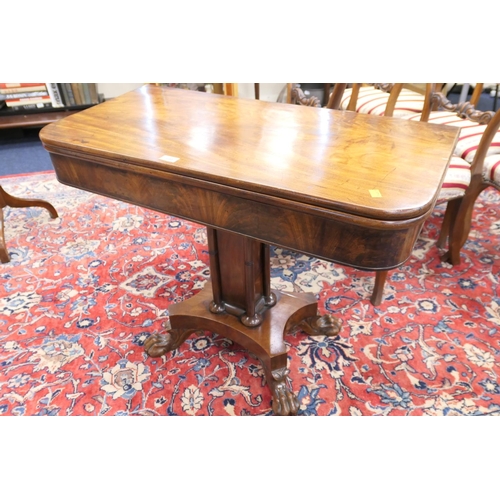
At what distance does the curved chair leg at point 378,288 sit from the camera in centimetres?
155

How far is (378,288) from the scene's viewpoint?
62.3 inches

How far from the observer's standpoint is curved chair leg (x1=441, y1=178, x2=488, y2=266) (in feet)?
5.51

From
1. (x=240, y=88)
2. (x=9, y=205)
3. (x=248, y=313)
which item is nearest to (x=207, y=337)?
(x=248, y=313)

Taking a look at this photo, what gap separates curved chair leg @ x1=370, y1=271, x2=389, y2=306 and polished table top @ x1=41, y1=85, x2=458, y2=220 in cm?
65

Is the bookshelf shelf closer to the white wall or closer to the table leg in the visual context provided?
the white wall

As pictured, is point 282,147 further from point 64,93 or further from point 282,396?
point 64,93

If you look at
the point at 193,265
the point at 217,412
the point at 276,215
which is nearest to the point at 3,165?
the point at 193,265

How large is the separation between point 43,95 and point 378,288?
304cm

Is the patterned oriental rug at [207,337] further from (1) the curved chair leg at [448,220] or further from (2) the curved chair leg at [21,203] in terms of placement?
(2) the curved chair leg at [21,203]

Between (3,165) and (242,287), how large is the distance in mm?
2462

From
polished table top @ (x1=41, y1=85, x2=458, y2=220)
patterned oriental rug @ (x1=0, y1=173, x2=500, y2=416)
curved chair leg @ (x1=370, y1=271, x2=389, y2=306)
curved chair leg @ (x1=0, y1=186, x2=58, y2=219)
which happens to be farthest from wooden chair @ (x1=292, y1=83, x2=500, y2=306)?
curved chair leg @ (x1=0, y1=186, x2=58, y2=219)

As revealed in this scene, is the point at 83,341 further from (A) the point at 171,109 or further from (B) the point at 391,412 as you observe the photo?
(B) the point at 391,412

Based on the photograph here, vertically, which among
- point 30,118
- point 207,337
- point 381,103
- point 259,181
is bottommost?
point 207,337

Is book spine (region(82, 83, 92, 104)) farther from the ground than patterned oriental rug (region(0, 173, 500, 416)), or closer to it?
farther from the ground
